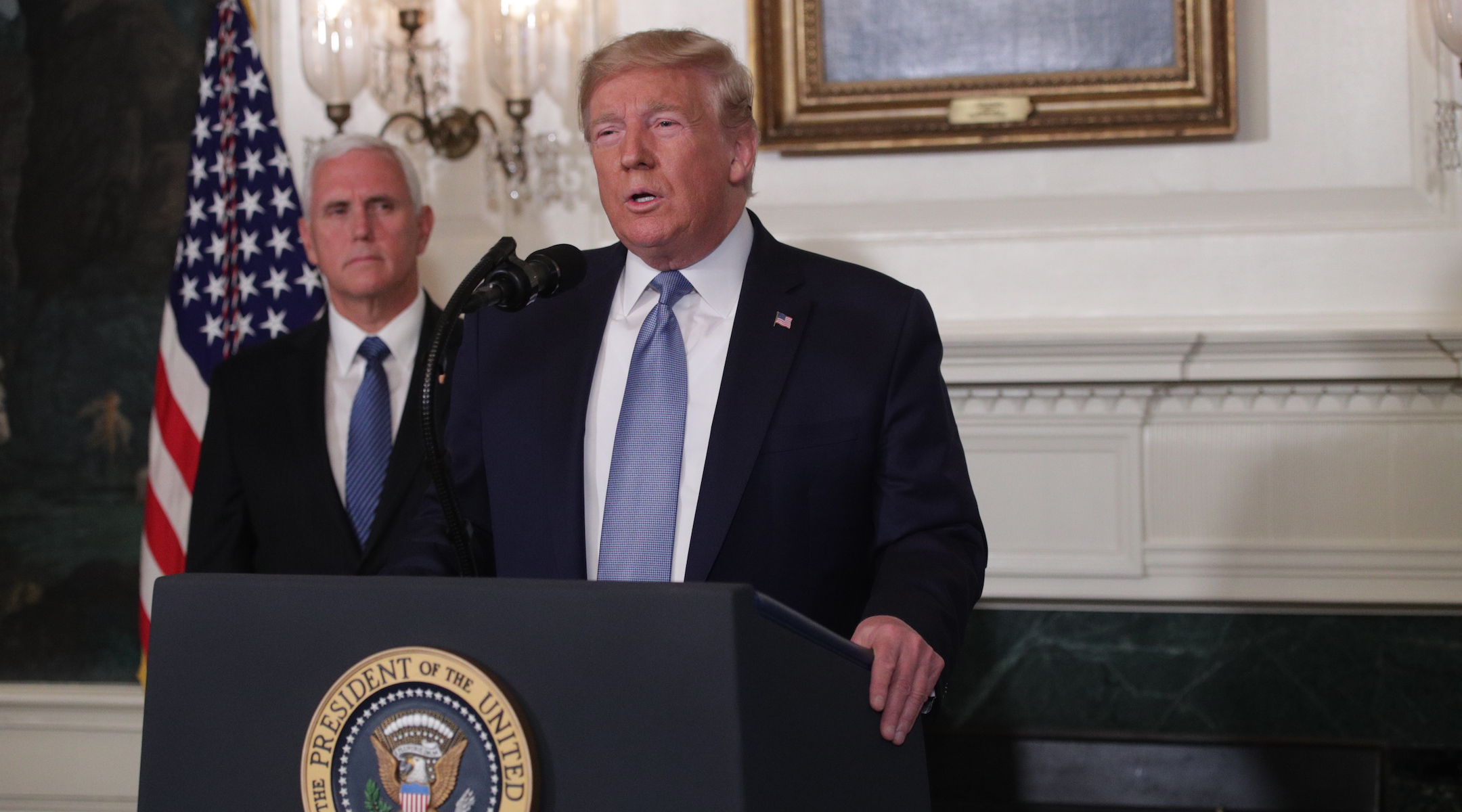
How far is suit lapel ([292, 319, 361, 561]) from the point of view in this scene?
270 cm

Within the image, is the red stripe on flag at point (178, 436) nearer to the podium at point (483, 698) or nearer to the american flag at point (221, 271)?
the american flag at point (221, 271)

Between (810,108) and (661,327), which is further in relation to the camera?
(810,108)

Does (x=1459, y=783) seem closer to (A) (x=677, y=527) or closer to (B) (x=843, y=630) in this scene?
(B) (x=843, y=630)

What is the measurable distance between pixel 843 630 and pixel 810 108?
6.20 ft

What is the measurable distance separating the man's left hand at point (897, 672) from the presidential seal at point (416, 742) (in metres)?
0.38

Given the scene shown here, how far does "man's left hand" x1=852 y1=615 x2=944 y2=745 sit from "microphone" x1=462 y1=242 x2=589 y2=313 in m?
0.49

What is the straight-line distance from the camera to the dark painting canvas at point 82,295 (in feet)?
12.5

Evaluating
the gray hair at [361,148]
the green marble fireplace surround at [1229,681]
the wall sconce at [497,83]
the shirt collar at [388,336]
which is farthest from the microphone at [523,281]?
the green marble fireplace surround at [1229,681]

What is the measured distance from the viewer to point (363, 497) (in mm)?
2732

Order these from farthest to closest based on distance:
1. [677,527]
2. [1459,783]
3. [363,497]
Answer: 1. [1459,783]
2. [363,497]
3. [677,527]

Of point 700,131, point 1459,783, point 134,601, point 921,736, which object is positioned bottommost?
point 1459,783

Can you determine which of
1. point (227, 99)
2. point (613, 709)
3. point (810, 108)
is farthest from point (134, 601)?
point (613, 709)

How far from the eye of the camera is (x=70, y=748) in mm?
3812

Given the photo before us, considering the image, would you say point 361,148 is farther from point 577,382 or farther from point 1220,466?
point 1220,466
